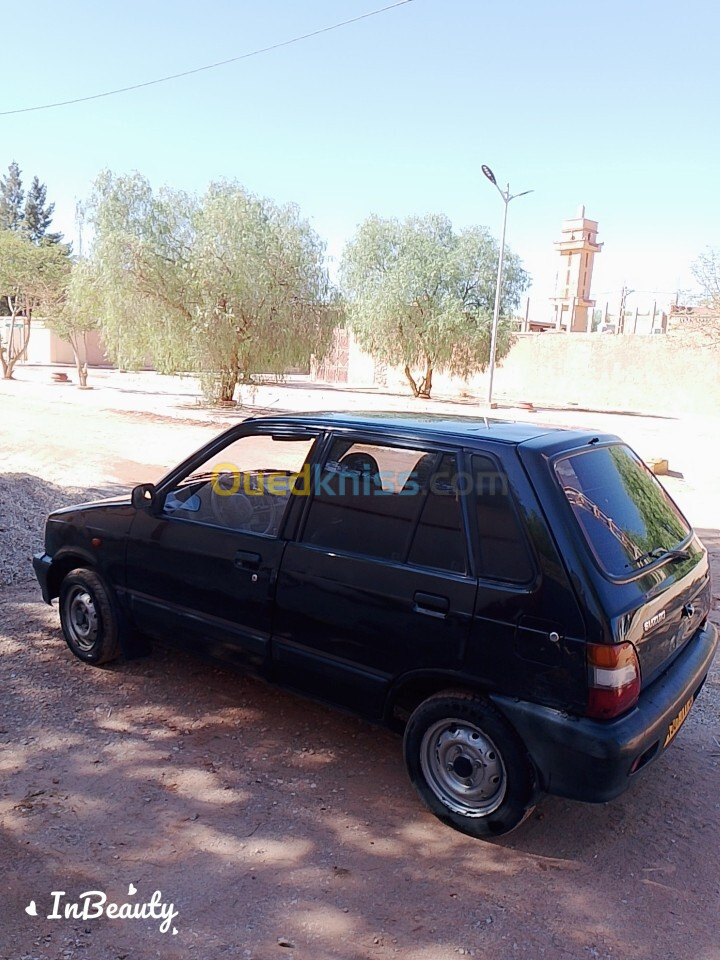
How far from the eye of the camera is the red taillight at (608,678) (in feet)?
8.50

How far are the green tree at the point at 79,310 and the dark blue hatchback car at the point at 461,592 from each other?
1976 centimetres

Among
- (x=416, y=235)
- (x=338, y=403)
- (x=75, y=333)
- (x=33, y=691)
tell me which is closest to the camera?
(x=33, y=691)

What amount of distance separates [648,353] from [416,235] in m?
11.8

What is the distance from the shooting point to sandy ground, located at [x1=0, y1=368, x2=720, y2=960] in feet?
8.10

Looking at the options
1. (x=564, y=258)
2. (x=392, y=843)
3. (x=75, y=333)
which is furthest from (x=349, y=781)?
(x=564, y=258)

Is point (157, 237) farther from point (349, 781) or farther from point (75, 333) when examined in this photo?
point (349, 781)

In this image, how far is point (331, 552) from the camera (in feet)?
10.8

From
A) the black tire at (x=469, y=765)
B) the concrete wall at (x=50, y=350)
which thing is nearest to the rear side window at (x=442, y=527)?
the black tire at (x=469, y=765)

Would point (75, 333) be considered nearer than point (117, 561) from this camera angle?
No

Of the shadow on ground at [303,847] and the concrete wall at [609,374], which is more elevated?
the concrete wall at [609,374]

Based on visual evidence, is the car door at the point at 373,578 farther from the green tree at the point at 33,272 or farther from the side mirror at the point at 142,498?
the green tree at the point at 33,272

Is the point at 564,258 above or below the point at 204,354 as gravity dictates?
above

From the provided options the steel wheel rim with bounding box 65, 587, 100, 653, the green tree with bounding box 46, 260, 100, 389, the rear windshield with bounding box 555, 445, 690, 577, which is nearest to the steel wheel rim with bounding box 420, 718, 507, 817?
the rear windshield with bounding box 555, 445, 690, 577

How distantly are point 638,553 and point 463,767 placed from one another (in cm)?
114
